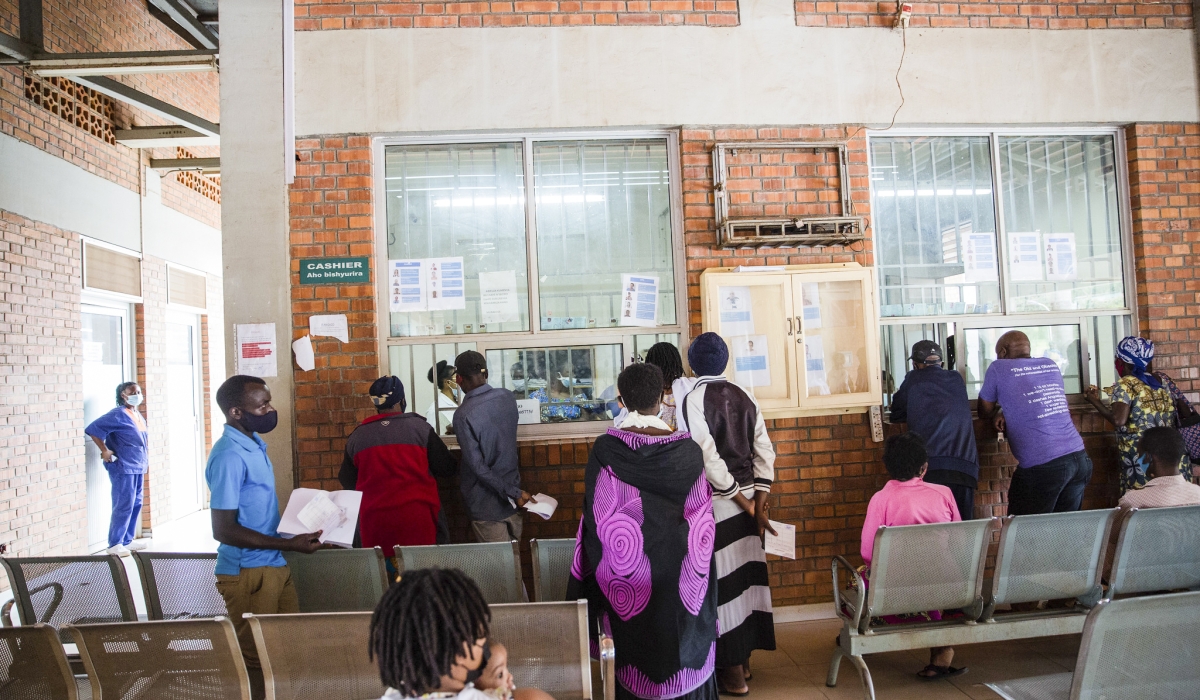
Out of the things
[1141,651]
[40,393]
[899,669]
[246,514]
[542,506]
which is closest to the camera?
[1141,651]

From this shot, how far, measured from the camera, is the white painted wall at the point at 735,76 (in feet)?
16.1

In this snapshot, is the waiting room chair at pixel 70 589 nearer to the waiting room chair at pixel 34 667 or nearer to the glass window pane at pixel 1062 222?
the waiting room chair at pixel 34 667

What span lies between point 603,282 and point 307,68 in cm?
246

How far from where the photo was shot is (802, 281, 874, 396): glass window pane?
5.02 m

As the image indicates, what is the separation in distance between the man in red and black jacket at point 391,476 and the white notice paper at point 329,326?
2.67ft

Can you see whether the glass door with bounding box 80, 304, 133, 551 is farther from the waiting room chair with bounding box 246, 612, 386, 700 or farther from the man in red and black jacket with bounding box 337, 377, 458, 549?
the waiting room chair with bounding box 246, 612, 386, 700

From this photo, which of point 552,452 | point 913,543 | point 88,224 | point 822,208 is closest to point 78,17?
point 88,224

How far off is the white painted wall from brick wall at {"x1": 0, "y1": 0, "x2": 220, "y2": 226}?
14.2 ft

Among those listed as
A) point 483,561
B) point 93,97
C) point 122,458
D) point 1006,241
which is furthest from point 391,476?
point 93,97

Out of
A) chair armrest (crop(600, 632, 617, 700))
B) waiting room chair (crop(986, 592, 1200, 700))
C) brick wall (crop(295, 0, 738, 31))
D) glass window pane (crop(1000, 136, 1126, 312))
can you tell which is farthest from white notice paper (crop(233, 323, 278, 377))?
glass window pane (crop(1000, 136, 1126, 312))

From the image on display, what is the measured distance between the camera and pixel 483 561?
3.31m

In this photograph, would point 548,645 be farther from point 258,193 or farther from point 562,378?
point 258,193

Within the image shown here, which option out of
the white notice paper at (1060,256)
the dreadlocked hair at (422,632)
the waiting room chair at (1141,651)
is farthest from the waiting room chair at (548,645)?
the white notice paper at (1060,256)

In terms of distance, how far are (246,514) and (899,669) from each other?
3.46m
